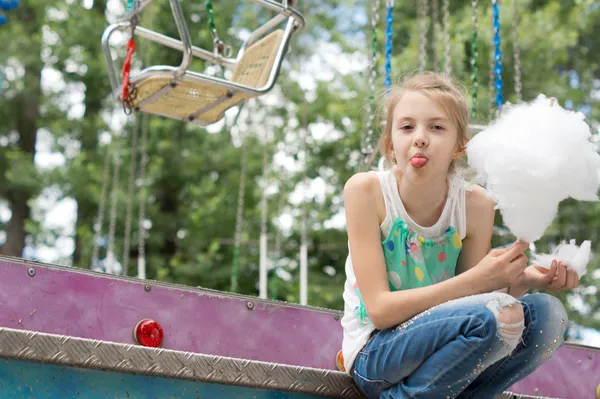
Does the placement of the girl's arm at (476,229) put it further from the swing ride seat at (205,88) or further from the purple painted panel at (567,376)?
the swing ride seat at (205,88)

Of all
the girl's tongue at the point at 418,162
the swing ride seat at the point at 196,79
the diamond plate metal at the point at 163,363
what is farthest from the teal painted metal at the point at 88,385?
the swing ride seat at the point at 196,79

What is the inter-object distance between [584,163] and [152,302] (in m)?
1.09

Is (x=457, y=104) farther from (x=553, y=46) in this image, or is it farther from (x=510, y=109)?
(x=553, y=46)

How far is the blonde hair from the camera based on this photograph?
1.93 metres

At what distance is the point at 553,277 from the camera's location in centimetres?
186

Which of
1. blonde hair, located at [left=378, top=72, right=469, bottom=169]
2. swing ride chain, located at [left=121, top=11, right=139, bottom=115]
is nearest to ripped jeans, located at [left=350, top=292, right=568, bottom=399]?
blonde hair, located at [left=378, top=72, right=469, bottom=169]

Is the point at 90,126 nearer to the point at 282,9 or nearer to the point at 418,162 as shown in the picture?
the point at 282,9

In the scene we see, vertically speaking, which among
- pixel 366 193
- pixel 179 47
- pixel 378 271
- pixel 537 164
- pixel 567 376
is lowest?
pixel 567 376

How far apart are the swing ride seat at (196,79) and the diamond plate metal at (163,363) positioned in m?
1.56

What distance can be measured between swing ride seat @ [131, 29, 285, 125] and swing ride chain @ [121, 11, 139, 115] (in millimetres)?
20

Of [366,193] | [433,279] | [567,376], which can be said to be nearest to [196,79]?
[366,193]

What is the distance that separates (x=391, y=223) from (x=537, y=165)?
1.31 ft

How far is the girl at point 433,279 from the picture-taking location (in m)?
1.74

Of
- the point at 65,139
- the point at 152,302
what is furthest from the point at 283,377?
the point at 65,139
